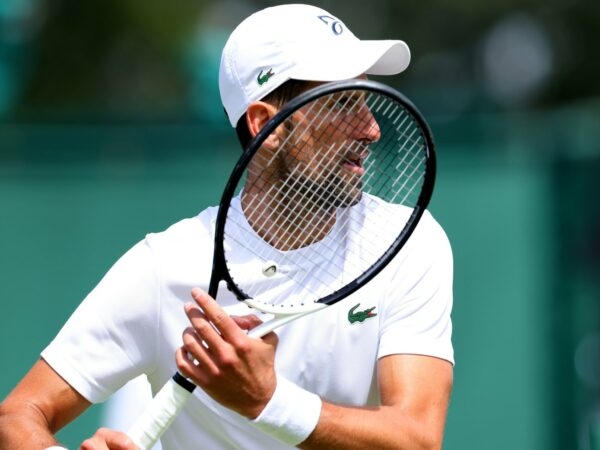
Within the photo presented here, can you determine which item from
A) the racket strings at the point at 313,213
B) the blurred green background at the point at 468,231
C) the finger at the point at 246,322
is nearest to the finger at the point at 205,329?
the finger at the point at 246,322

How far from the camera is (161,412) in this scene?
10.5 ft

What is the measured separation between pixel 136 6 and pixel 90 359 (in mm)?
15015

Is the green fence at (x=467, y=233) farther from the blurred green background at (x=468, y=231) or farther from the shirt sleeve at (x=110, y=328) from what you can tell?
the shirt sleeve at (x=110, y=328)

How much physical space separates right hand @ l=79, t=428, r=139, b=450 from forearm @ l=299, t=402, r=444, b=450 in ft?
1.30

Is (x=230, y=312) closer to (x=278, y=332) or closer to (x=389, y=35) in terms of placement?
(x=278, y=332)

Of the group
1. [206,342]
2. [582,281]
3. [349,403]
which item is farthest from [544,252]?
[206,342]

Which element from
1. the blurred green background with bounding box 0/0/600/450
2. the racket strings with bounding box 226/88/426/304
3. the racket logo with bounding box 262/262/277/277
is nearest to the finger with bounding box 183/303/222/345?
the racket logo with bounding box 262/262/277/277

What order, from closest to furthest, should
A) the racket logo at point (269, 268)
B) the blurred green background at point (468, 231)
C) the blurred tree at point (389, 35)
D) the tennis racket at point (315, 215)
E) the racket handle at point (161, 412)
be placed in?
the racket handle at point (161, 412) → the racket logo at point (269, 268) → the tennis racket at point (315, 215) → the blurred green background at point (468, 231) → the blurred tree at point (389, 35)

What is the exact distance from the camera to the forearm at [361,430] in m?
3.19

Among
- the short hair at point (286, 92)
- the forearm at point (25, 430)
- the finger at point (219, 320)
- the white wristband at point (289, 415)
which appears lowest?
the forearm at point (25, 430)

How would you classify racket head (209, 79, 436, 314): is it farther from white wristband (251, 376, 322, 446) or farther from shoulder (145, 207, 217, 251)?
white wristband (251, 376, 322, 446)

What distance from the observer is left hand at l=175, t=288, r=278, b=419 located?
304 centimetres

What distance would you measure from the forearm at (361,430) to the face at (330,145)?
544 mm

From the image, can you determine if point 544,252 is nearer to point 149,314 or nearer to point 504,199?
point 504,199
